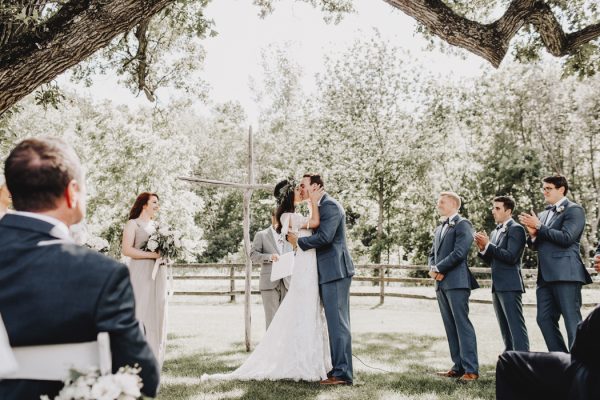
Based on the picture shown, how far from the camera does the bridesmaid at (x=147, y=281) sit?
6781 mm

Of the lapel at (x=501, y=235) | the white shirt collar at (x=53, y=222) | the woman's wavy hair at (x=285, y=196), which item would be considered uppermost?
the woman's wavy hair at (x=285, y=196)

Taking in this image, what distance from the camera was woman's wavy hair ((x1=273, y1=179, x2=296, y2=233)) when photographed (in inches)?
293

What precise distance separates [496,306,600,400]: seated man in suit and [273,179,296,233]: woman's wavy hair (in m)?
4.17

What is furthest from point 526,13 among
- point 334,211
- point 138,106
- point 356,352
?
point 138,106

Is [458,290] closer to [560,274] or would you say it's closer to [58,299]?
[560,274]

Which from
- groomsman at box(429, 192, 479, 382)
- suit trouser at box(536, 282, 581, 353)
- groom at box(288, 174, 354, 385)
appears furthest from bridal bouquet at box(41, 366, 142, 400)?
suit trouser at box(536, 282, 581, 353)

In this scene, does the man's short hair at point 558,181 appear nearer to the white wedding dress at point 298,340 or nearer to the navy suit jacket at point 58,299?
the white wedding dress at point 298,340

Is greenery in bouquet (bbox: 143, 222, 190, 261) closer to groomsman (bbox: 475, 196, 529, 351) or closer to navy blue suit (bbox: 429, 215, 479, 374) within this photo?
navy blue suit (bbox: 429, 215, 479, 374)

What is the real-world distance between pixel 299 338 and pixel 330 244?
1142 millimetres

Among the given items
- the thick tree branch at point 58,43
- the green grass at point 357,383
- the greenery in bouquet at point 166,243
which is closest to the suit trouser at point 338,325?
the green grass at point 357,383

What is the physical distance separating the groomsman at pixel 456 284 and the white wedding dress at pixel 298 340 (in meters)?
1.49

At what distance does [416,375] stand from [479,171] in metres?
29.7

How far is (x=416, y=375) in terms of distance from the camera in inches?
275

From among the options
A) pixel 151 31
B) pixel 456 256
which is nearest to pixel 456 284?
pixel 456 256
